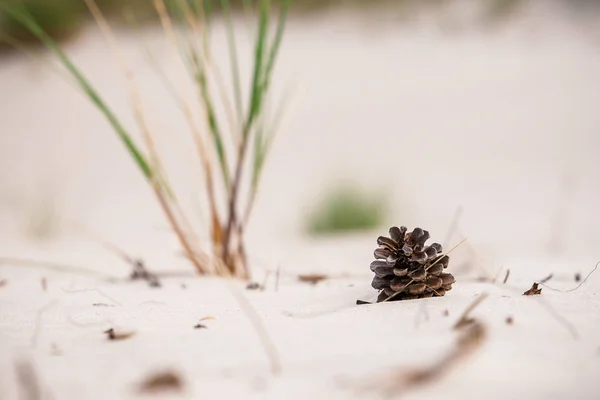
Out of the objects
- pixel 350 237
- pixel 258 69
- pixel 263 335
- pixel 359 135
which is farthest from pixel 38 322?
pixel 359 135

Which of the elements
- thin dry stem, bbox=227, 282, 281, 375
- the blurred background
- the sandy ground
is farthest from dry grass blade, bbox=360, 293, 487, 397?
the blurred background

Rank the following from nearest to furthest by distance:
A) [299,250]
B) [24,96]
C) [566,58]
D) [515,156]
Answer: [299,250] → [515,156] → [566,58] → [24,96]

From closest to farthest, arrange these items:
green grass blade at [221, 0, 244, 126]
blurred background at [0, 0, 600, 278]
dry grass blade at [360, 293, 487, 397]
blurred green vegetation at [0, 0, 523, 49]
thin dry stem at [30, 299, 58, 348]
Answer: dry grass blade at [360, 293, 487, 397], thin dry stem at [30, 299, 58, 348], green grass blade at [221, 0, 244, 126], blurred background at [0, 0, 600, 278], blurred green vegetation at [0, 0, 523, 49]

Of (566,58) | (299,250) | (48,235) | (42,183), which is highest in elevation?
(566,58)

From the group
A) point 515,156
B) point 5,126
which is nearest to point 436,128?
point 515,156

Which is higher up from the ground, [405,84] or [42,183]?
[405,84]

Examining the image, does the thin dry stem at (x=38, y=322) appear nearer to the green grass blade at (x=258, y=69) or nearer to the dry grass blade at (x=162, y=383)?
the dry grass blade at (x=162, y=383)

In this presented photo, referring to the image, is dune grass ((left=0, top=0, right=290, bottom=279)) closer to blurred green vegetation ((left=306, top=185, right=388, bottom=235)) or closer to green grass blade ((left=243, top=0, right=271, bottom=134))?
green grass blade ((left=243, top=0, right=271, bottom=134))

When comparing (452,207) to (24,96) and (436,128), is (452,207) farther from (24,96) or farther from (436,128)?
(24,96)
